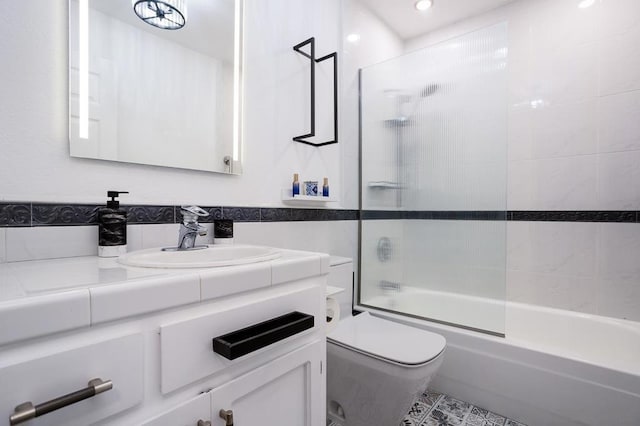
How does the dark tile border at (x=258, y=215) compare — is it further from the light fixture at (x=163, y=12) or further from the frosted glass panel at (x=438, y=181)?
the light fixture at (x=163, y=12)

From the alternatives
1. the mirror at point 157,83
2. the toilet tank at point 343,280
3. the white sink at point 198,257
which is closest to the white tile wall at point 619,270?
the toilet tank at point 343,280

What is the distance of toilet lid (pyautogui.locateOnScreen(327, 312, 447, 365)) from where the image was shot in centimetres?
118

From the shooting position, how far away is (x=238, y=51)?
1350 millimetres

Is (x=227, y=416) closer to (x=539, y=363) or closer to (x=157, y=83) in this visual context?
(x=157, y=83)

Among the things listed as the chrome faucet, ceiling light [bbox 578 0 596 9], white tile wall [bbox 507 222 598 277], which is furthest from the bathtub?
ceiling light [bbox 578 0 596 9]

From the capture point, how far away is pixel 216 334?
606mm

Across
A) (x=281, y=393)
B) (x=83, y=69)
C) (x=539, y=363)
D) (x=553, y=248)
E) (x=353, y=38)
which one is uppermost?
(x=353, y=38)

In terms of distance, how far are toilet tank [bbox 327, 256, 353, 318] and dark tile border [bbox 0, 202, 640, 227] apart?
298 mm

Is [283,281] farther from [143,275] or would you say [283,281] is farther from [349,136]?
[349,136]

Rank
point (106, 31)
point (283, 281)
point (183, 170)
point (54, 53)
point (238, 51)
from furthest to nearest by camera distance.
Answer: point (238, 51)
point (183, 170)
point (106, 31)
point (54, 53)
point (283, 281)

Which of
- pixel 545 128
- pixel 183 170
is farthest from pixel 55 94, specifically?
pixel 545 128

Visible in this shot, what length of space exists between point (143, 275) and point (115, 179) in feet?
1.85

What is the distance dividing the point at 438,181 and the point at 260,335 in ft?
5.00

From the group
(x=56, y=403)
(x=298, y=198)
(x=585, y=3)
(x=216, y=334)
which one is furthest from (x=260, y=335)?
(x=585, y=3)
